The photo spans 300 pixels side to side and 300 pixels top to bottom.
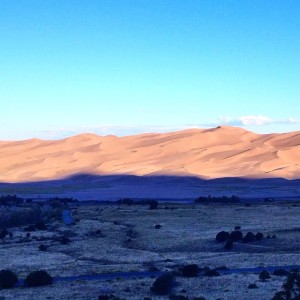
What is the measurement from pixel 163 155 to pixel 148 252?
117 metres

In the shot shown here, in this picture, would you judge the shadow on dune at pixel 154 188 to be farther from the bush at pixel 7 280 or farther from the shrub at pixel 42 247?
the bush at pixel 7 280

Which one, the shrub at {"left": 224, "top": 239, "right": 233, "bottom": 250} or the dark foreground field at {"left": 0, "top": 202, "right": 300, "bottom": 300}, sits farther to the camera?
the shrub at {"left": 224, "top": 239, "right": 233, "bottom": 250}

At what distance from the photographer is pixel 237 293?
22656 mm

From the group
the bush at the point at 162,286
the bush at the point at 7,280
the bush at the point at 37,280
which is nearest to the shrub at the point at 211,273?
the bush at the point at 162,286

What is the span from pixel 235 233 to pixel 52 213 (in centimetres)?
2723

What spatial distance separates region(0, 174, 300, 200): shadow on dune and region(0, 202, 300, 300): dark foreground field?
31.4 meters

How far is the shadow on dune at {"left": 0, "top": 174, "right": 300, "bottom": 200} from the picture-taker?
317ft

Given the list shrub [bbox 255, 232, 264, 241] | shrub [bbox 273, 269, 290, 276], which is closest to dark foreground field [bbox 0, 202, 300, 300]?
shrub [bbox 255, 232, 264, 241]

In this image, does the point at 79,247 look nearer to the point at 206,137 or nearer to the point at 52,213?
the point at 52,213

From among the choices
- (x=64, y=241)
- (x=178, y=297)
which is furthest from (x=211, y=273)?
(x=64, y=241)

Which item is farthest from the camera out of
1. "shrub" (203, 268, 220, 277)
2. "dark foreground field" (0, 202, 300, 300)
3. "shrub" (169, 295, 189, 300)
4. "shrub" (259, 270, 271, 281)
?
"shrub" (203, 268, 220, 277)

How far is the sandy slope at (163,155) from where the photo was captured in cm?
12756

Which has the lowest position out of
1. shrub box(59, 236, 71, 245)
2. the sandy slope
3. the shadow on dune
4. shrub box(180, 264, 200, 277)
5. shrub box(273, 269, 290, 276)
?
shrub box(273, 269, 290, 276)

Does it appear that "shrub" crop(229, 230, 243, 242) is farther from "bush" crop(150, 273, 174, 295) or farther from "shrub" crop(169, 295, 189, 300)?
"shrub" crop(169, 295, 189, 300)
